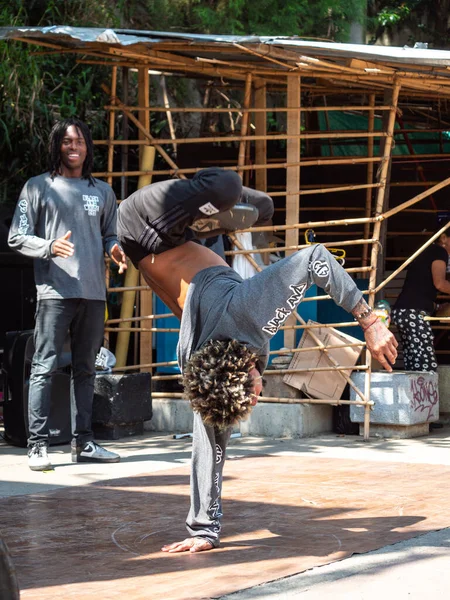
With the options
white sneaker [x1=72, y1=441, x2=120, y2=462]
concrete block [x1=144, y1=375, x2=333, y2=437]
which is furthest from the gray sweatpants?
concrete block [x1=144, y1=375, x2=333, y2=437]

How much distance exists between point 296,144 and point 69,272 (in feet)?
8.90

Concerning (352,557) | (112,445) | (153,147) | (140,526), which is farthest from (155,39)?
(352,557)

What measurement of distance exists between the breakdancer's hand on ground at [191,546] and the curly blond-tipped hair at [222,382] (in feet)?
1.72

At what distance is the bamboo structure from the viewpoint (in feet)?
28.3

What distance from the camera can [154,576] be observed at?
443cm

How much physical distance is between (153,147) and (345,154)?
12.7ft

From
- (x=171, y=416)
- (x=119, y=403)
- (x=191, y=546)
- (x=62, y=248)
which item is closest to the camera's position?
(x=191, y=546)

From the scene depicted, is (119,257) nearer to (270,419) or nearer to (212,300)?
(212,300)

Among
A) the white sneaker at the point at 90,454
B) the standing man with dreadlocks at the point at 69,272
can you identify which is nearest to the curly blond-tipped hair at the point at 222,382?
the standing man with dreadlocks at the point at 69,272

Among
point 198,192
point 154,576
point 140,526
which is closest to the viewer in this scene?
point 154,576

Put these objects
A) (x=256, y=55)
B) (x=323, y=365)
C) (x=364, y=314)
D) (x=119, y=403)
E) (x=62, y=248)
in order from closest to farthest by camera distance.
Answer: (x=364, y=314)
(x=62, y=248)
(x=256, y=55)
(x=119, y=403)
(x=323, y=365)

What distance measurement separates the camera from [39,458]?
7.01 metres

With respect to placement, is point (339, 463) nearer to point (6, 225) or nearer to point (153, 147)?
point (153, 147)

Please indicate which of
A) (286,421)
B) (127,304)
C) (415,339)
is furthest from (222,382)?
(415,339)
